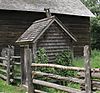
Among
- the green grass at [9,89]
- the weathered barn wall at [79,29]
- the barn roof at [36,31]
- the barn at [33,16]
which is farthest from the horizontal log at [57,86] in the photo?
the weathered barn wall at [79,29]

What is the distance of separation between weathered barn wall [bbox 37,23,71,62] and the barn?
7157mm

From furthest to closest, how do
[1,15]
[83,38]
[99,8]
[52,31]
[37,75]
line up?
[99,8] → [83,38] → [1,15] → [52,31] → [37,75]

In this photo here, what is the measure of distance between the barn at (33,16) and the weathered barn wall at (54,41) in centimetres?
716

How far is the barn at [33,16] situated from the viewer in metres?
19.6

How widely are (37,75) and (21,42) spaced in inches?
103

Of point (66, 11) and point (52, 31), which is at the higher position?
point (66, 11)

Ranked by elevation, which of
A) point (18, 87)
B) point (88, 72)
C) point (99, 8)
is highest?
point (99, 8)

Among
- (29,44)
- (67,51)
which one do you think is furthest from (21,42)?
(67,51)

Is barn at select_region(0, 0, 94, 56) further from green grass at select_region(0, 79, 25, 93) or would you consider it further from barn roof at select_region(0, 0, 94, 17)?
green grass at select_region(0, 79, 25, 93)

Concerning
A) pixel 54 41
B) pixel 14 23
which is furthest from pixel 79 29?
pixel 54 41

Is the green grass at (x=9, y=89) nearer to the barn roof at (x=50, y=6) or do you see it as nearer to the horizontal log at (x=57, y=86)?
the horizontal log at (x=57, y=86)

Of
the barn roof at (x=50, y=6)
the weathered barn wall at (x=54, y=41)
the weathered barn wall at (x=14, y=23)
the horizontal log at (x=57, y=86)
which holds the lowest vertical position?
the horizontal log at (x=57, y=86)

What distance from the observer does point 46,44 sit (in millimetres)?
12250

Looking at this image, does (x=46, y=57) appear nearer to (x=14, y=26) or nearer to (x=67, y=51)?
(x=67, y=51)
